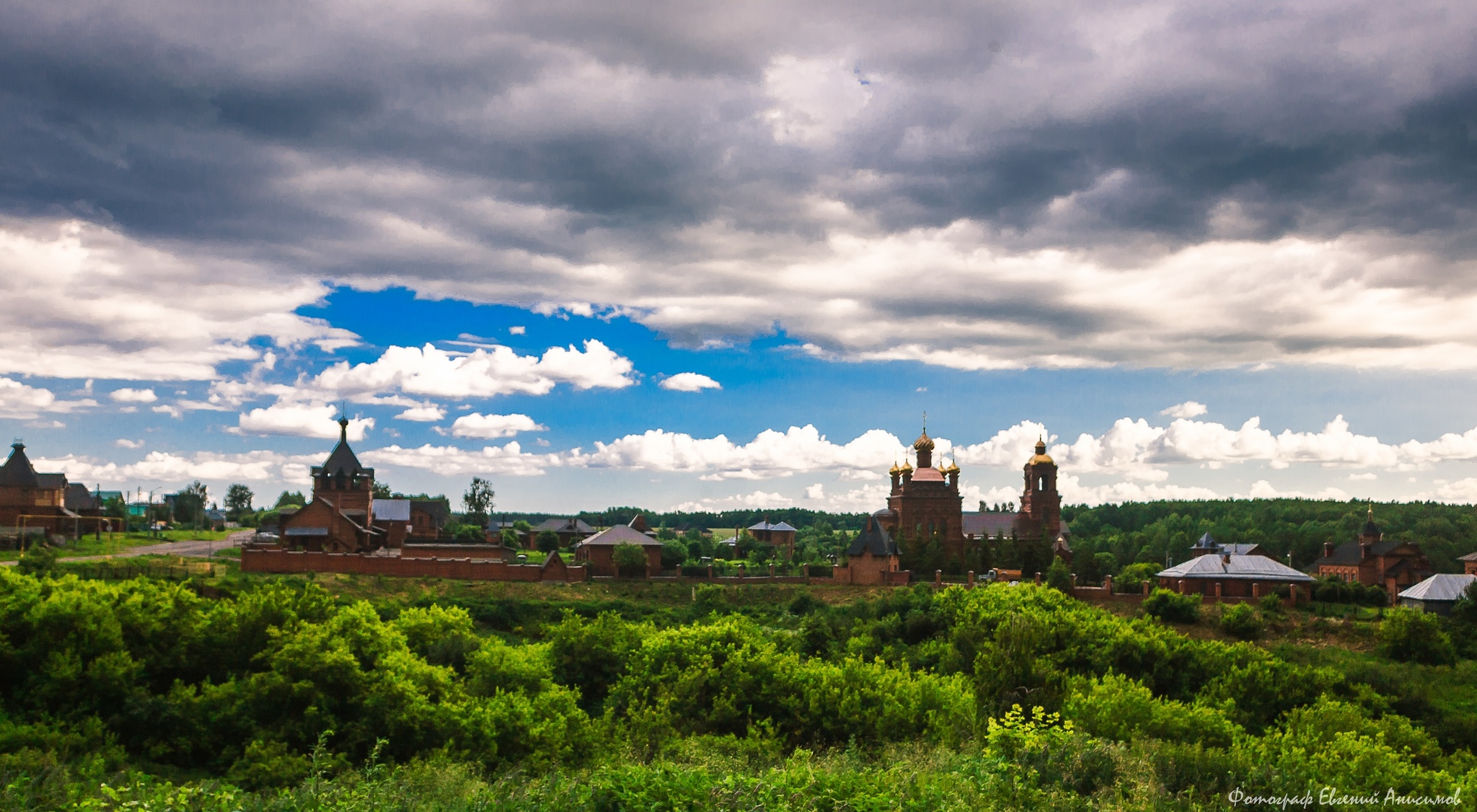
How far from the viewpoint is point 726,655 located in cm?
2619

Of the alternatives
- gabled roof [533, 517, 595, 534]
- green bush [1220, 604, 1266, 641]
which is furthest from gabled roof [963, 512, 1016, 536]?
gabled roof [533, 517, 595, 534]

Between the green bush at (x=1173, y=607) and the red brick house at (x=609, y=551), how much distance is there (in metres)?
27.7

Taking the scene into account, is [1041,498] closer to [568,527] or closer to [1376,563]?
[1376,563]

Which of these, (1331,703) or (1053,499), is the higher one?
(1053,499)

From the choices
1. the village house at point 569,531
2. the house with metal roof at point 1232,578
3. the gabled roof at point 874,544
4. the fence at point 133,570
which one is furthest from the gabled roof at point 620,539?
the house with metal roof at point 1232,578

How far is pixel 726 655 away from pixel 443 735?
726 cm

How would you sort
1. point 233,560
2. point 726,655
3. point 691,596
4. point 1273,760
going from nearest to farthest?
point 1273,760
point 726,655
point 233,560
point 691,596

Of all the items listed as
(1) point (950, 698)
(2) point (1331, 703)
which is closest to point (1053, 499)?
(2) point (1331, 703)

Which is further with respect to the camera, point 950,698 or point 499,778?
point 950,698

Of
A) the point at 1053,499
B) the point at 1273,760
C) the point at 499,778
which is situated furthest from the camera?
the point at 1053,499

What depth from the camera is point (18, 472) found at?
5766 cm

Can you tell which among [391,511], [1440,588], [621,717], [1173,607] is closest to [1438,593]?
[1440,588]

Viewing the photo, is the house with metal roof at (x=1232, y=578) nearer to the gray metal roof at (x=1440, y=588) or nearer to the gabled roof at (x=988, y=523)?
the gray metal roof at (x=1440, y=588)

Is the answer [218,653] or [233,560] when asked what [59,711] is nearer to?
[218,653]
